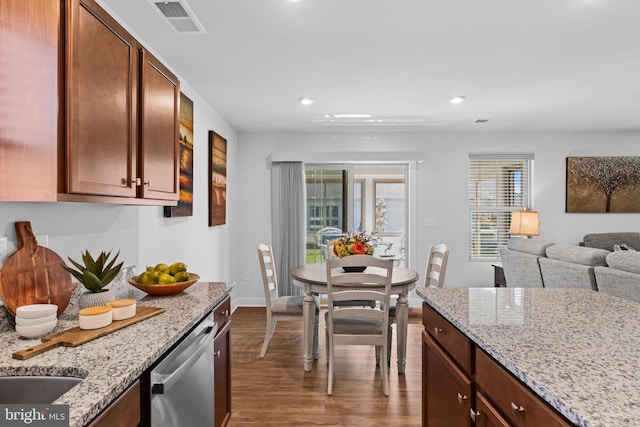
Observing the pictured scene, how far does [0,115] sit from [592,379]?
1835 mm

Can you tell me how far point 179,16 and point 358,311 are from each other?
7.30 ft

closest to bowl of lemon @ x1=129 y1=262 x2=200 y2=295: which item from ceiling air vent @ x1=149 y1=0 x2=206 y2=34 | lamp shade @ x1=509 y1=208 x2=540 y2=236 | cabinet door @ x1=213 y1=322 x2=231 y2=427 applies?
cabinet door @ x1=213 y1=322 x2=231 y2=427

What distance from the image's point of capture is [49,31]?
48.5 inches

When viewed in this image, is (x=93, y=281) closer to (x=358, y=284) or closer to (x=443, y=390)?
(x=443, y=390)

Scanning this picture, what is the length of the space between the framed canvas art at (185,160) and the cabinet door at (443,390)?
2.09 meters

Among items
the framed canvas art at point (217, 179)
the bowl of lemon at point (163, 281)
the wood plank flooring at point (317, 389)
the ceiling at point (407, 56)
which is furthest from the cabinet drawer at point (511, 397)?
the framed canvas art at point (217, 179)

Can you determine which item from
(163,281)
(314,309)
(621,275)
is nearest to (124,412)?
(163,281)

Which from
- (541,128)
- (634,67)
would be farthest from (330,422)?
(541,128)

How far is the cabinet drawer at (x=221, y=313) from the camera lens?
202 centimetres

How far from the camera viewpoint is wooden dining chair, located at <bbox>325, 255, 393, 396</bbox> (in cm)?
271

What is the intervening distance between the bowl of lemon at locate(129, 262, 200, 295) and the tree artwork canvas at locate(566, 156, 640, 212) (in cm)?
522

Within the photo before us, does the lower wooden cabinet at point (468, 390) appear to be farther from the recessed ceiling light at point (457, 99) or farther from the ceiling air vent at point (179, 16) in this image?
the recessed ceiling light at point (457, 99)

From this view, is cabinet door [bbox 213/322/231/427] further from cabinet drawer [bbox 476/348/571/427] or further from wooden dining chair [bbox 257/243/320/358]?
cabinet drawer [bbox 476/348/571/427]

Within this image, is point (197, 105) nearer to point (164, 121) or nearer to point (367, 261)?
point (164, 121)
